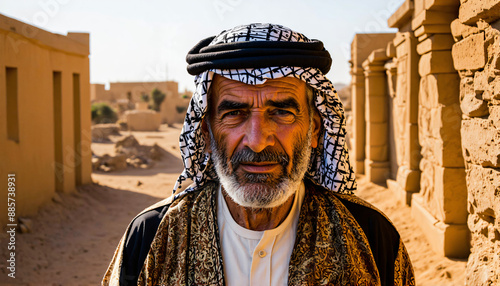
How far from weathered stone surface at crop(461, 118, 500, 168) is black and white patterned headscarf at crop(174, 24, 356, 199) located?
1424mm

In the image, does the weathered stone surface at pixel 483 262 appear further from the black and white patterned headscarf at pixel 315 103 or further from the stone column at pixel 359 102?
the stone column at pixel 359 102

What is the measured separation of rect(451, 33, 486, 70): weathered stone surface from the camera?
3250 mm

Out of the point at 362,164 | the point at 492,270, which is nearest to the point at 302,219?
the point at 492,270

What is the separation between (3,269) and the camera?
17.1 feet

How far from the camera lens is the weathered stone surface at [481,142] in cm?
304

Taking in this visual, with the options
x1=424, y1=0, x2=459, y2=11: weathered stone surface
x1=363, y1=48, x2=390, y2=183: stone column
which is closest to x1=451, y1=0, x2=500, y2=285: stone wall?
x1=424, y1=0, x2=459, y2=11: weathered stone surface

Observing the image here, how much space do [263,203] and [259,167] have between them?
0.49ft

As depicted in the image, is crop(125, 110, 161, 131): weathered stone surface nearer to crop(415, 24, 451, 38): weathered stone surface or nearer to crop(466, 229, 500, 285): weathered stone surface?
crop(415, 24, 451, 38): weathered stone surface

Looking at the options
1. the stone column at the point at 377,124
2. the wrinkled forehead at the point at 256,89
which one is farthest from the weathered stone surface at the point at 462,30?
the stone column at the point at 377,124

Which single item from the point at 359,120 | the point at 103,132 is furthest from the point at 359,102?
the point at 103,132

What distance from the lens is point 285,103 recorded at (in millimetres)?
1995

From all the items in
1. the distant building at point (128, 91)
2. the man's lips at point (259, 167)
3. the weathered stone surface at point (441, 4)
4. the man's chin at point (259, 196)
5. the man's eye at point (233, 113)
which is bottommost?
the man's chin at point (259, 196)

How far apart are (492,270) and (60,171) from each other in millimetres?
Result: 7391

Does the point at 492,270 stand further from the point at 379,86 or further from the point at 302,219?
the point at 379,86
